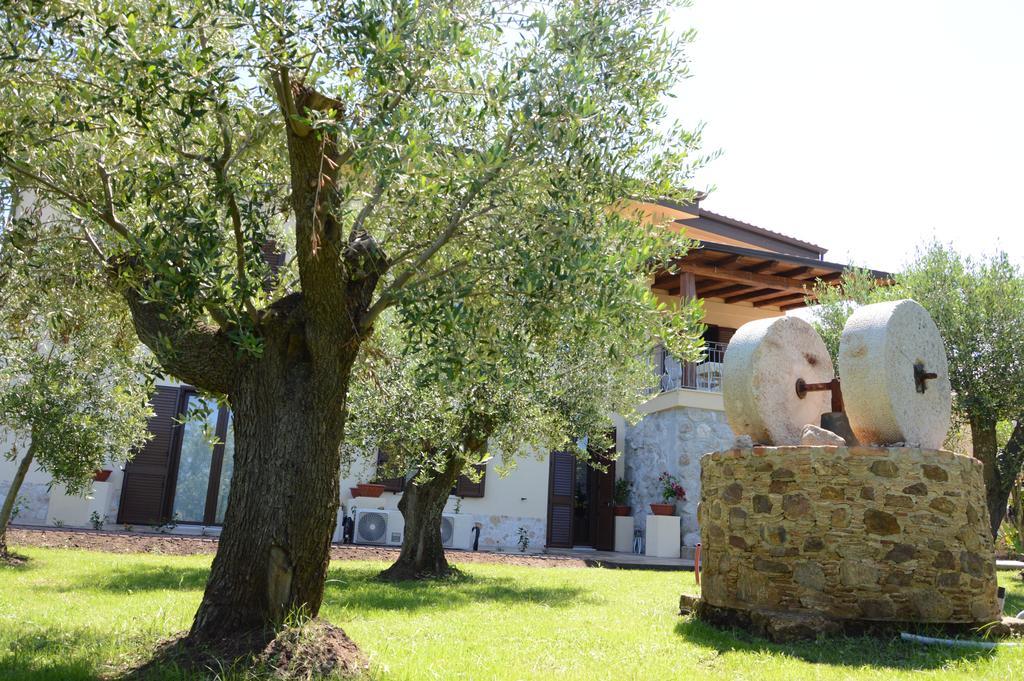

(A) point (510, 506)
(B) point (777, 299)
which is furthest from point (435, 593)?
(B) point (777, 299)

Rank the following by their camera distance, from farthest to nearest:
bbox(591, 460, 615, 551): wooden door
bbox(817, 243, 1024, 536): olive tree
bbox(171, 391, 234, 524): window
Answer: bbox(591, 460, 615, 551): wooden door < bbox(171, 391, 234, 524): window < bbox(817, 243, 1024, 536): olive tree

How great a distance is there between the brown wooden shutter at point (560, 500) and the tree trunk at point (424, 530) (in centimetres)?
674

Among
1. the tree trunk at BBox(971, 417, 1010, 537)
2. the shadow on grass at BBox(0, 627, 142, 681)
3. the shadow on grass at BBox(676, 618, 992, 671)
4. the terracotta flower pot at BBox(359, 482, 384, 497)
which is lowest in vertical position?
the shadow on grass at BBox(0, 627, 142, 681)

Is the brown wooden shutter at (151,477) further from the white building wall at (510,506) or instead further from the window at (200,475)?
the white building wall at (510,506)

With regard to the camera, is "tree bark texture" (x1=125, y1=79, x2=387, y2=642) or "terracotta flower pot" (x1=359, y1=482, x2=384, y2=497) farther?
"terracotta flower pot" (x1=359, y1=482, x2=384, y2=497)

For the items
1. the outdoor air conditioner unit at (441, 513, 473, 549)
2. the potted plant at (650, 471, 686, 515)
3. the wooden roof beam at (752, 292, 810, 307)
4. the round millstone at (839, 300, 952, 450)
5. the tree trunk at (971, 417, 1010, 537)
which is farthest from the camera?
the wooden roof beam at (752, 292, 810, 307)

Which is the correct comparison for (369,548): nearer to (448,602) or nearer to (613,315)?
(448,602)

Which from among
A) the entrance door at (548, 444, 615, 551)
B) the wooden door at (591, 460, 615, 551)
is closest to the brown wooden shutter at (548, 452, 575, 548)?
Result: the entrance door at (548, 444, 615, 551)

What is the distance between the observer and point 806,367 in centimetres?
790

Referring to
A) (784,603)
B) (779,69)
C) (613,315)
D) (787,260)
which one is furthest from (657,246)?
(787,260)

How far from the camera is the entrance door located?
17.8 metres

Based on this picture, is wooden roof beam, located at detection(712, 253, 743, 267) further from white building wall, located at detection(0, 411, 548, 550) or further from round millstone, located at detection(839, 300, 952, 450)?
round millstone, located at detection(839, 300, 952, 450)

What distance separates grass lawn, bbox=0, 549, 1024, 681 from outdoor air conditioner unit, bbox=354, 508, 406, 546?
20.6 feet

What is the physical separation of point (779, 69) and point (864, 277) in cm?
873
